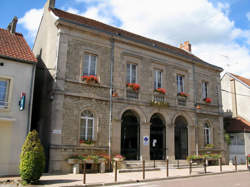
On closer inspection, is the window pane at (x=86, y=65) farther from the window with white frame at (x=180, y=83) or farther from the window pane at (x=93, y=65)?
the window with white frame at (x=180, y=83)

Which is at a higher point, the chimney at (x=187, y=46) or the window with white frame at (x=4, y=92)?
the chimney at (x=187, y=46)

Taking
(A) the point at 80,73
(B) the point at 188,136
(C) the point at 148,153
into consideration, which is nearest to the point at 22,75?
(A) the point at 80,73

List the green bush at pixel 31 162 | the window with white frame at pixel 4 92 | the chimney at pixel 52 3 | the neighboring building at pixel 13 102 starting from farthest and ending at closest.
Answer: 1. the chimney at pixel 52 3
2. the window with white frame at pixel 4 92
3. the neighboring building at pixel 13 102
4. the green bush at pixel 31 162

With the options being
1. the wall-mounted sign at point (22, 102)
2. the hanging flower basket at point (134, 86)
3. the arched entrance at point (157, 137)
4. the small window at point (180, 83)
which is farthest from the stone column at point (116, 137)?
the small window at point (180, 83)

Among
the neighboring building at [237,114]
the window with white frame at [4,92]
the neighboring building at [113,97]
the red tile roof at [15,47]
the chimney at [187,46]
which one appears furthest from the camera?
the chimney at [187,46]

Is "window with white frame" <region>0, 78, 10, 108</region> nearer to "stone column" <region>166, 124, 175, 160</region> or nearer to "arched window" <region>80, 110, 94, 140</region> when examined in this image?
"arched window" <region>80, 110, 94, 140</region>

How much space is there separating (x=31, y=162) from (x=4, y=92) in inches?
163

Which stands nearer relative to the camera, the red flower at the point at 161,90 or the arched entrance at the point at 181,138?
the red flower at the point at 161,90

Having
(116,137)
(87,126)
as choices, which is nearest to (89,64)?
(87,126)

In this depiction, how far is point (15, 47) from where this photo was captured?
1284cm

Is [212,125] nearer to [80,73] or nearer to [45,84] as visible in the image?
[80,73]

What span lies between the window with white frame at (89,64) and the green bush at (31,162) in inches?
224

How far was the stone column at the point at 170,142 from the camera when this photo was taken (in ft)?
53.6

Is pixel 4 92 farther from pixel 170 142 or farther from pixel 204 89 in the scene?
pixel 204 89
